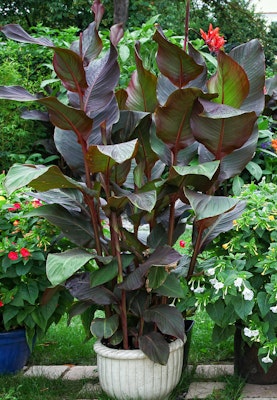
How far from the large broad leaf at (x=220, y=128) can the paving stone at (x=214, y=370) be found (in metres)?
1.20

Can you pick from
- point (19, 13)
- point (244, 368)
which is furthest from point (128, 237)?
point (19, 13)

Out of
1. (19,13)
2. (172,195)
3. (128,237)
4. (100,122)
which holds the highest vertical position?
(100,122)

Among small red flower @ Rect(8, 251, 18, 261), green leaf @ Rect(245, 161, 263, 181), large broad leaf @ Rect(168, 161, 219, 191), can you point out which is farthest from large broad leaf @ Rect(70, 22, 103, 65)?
green leaf @ Rect(245, 161, 263, 181)

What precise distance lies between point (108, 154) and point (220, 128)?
58 centimetres

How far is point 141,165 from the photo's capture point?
303cm

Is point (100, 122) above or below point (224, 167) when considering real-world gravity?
above

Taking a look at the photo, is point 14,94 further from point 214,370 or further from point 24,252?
point 214,370

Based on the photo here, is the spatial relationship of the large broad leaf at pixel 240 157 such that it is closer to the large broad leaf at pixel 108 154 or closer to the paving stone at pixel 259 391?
the large broad leaf at pixel 108 154

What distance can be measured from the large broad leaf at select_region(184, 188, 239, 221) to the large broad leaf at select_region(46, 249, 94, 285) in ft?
1.61

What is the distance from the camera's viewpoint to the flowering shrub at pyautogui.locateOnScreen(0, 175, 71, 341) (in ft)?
10.5

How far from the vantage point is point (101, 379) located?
3.00 meters

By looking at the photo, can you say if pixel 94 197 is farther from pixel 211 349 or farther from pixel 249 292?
pixel 211 349

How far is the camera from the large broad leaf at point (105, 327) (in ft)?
9.59

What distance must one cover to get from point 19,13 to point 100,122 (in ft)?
43.3
